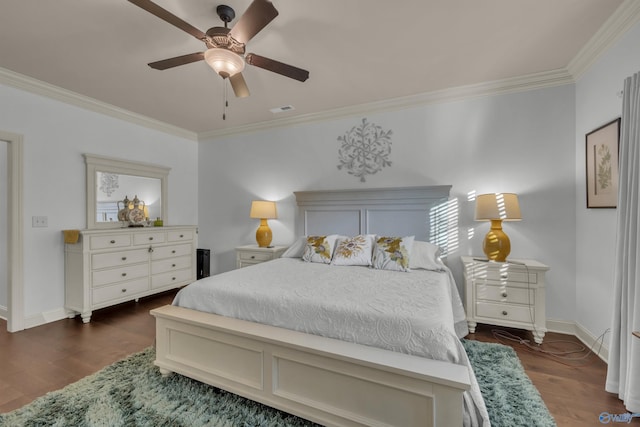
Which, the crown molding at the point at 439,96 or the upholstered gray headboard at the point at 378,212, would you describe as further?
the upholstered gray headboard at the point at 378,212

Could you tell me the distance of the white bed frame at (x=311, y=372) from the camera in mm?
1249

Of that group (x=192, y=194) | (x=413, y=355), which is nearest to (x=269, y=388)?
(x=413, y=355)

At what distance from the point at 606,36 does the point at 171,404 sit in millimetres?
3979

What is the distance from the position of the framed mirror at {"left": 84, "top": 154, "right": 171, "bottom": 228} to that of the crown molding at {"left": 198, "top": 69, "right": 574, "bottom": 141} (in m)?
1.56

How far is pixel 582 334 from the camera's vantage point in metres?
2.53

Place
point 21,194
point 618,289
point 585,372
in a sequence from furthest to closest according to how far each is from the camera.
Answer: point 21,194 < point 585,372 < point 618,289

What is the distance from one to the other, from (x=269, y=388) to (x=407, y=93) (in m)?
3.13

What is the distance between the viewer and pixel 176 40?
7.19 ft

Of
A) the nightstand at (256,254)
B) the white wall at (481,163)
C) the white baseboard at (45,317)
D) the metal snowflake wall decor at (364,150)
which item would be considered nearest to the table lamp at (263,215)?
the nightstand at (256,254)

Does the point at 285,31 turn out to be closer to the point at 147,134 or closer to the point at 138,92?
the point at 138,92

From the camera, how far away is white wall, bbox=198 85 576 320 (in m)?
2.73

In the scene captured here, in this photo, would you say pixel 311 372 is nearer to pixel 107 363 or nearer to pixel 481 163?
pixel 107 363

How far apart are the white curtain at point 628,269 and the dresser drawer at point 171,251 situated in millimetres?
4575

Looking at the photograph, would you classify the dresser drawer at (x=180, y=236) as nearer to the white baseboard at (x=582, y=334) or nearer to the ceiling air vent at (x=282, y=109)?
the ceiling air vent at (x=282, y=109)
